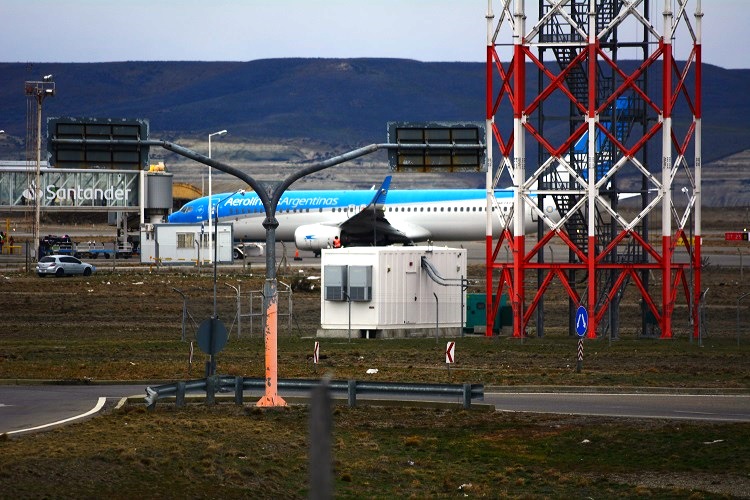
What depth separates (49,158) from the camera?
24.8 metres

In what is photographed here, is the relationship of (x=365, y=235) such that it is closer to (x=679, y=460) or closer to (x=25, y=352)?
(x=25, y=352)

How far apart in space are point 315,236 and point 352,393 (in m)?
52.2

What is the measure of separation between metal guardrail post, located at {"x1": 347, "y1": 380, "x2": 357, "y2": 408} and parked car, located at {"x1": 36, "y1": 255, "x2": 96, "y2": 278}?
4363cm

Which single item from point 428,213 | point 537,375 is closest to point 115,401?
point 537,375

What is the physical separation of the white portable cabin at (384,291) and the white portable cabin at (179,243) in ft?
112

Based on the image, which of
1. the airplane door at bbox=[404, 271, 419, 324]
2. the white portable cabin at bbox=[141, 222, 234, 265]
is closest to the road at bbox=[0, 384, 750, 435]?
the airplane door at bbox=[404, 271, 419, 324]

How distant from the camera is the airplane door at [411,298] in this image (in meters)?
43.0

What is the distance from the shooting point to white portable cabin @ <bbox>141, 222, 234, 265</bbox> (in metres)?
77.1

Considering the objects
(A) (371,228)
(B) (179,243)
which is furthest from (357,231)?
(B) (179,243)

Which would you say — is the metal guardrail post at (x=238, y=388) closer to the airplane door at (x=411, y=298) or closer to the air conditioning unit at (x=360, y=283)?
the air conditioning unit at (x=360, y=283)

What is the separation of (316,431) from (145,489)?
34.7ft

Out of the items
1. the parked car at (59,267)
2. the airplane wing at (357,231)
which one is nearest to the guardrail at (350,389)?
the parked car at (59,267)

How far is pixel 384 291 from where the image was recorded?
42344 mm

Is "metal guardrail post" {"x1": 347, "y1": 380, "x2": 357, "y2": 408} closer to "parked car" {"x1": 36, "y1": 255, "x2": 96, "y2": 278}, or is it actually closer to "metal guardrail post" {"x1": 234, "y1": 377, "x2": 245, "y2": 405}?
"metal guardrail post" {"x1": 234, "y1": 377, "x2": 245, "y2": 405}
